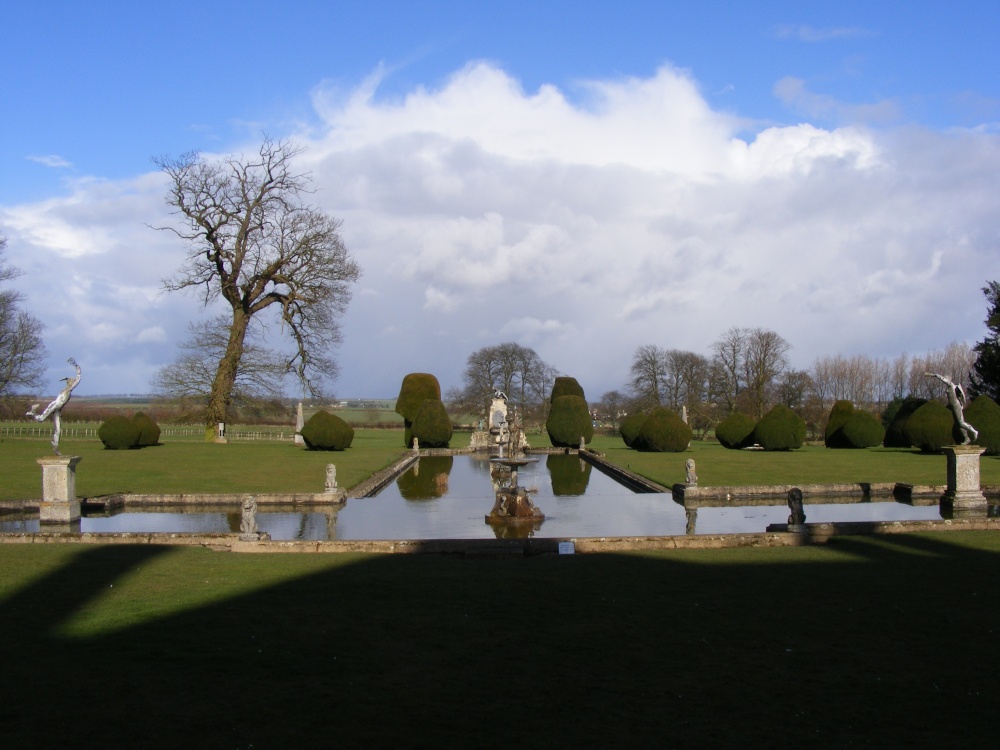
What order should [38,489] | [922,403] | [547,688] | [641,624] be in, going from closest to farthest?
[547,688] → [641,624] → [38,489] → [922,403]

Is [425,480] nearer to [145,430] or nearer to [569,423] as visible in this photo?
→ [145,430]

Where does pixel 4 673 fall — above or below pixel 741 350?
below

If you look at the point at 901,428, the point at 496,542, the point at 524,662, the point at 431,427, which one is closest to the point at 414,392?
the point at 431,427

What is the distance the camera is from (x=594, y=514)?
48.9ft

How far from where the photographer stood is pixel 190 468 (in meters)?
22.0

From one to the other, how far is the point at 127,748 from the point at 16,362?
39289 millimetres

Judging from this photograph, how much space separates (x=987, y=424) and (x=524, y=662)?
968 inches

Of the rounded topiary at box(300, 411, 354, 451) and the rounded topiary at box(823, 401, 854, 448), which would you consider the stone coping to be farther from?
the rounded topiary at box(823, 401, 854, 448)

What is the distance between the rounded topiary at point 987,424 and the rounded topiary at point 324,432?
20.3 meters

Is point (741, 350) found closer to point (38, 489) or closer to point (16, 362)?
point (16, 362)

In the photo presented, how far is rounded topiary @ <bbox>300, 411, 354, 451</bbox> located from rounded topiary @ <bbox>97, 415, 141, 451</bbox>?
583cm

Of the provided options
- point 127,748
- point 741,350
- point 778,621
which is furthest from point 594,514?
point 741,350

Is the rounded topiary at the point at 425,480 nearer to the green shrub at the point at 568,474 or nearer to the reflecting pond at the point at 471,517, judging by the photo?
the reflecting pond at the point at 471,517

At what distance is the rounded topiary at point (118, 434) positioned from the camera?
2894 cm
